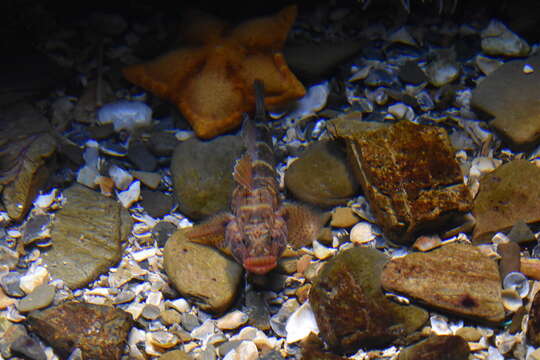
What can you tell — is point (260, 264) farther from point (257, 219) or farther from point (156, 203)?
point (156, 203)

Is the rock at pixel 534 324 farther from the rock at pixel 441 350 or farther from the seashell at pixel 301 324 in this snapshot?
the seashell at pixel 301 324

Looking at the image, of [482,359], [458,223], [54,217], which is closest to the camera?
[482,359]

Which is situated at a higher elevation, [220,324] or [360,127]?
[360,127]

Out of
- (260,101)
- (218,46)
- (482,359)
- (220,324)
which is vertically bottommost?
(220,324)

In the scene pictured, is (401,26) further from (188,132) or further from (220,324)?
(220,324)

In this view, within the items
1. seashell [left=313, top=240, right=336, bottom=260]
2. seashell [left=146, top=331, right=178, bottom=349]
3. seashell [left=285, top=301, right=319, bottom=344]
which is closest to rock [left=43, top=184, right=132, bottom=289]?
seashell [left=146, top=331, right=178, bottom=349]

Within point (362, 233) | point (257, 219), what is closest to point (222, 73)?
point (257, 219)

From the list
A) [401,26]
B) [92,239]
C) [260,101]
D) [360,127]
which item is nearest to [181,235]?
[92,239]
